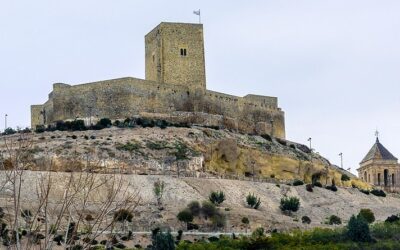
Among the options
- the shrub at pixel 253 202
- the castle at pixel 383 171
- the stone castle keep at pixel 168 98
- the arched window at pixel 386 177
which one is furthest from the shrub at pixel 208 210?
the arched window at pixel 386 177

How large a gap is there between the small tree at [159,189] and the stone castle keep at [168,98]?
12.5 m

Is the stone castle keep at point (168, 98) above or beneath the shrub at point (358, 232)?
above

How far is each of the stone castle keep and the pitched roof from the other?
15857 millimetres

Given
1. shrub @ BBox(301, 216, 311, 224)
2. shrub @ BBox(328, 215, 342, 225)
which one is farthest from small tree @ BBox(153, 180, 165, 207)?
shrub @ BBox(328, 215, 342, 225)

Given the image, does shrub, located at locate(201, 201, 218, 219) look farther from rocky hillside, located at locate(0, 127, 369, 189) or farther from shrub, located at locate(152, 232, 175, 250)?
shrub, located at locate(152, 232, 175, 250)

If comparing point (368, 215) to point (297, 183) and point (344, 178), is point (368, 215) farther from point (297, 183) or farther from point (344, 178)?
point (344, 178)

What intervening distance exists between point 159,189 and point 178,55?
59.8ft

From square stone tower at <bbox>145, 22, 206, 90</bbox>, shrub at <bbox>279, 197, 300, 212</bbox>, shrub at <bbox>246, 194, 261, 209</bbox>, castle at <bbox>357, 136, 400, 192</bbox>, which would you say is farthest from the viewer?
castle at <bbox>357, 136, 400, 192</bbox>

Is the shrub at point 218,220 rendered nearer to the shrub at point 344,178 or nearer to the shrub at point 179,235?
the shrub at point 179,235

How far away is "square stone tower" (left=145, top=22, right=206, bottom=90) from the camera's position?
71562 millimetres

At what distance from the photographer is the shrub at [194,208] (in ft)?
172

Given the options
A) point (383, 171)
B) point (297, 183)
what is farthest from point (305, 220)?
point (383, 171)

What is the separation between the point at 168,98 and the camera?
70.1 meters

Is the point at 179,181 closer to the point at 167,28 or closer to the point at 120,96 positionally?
the point at 120,96
